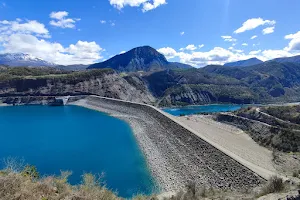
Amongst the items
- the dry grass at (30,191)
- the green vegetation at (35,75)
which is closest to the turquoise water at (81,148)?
the dry grass at (30,191)

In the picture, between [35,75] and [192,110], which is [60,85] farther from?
[192,110]

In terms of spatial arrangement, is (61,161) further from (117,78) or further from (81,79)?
(117,78)

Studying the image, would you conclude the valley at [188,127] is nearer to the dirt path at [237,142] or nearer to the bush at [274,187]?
the dirt path at [237,142]

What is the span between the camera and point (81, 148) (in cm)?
3775

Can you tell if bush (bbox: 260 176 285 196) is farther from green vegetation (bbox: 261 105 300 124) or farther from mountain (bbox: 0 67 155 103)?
mountain (bbox: 0 67 155 103)

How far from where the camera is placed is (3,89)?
304 ft

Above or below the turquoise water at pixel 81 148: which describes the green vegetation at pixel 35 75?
above

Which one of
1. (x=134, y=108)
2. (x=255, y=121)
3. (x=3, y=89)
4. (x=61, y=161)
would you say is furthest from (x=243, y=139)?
(x=3, y=89)

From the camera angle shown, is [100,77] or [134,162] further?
[100,77]

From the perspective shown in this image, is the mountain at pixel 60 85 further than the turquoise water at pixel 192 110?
No

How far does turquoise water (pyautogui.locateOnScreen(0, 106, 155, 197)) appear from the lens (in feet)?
88.8

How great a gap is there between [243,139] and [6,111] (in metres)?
68.5

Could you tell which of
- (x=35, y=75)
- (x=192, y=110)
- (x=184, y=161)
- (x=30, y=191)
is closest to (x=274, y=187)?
(x=30, y=191)

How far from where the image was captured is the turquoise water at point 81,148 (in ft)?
88.8
